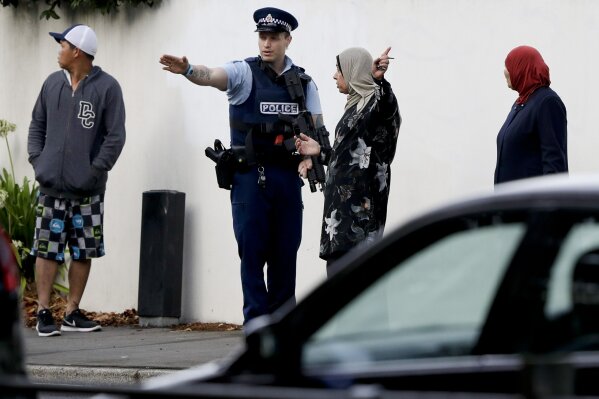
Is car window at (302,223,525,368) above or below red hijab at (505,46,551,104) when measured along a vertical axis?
below

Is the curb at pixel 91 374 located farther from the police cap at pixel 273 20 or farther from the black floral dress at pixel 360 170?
the police cap at pixel 273 20

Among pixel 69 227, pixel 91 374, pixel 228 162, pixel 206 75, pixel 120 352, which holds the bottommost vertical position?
pixel 91 374

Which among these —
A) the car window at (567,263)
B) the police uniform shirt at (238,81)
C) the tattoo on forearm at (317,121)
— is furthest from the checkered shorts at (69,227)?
the car window at (567,263)

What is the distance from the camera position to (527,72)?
9.22 metres

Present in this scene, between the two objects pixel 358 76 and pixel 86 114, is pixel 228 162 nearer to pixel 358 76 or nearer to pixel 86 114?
pixel 358 76

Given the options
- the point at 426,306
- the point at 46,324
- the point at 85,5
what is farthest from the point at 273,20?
the point at 426,306

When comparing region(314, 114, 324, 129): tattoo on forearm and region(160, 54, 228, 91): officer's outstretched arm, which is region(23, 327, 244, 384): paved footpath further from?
region(160, 54, 228, 91): officer's outstretched arm

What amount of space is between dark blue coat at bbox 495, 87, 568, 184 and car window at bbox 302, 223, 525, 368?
497 cm

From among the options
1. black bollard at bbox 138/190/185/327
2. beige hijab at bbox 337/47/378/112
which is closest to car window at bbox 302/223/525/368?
beige hijab at bbox 337/47/378/112

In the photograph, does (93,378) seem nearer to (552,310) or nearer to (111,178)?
(111,178)

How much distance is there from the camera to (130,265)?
13211mm

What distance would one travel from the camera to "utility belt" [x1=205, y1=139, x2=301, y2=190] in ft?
32.1

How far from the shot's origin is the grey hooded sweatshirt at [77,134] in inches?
459

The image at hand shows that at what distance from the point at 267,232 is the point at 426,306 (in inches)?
230
